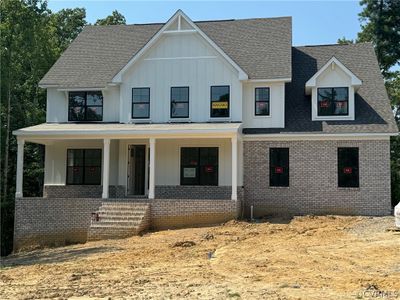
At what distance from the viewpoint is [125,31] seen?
2705cm

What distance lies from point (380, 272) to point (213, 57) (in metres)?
13.9

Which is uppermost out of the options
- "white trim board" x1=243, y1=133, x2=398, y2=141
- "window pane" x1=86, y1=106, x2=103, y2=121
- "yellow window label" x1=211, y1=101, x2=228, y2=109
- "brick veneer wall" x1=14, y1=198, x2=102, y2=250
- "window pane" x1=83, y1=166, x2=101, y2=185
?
"yellow window label" x1=211, y1=101, x2=228, y2=109

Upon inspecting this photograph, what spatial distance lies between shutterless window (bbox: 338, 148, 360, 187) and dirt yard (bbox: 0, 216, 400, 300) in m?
2.66

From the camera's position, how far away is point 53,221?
66.2ft

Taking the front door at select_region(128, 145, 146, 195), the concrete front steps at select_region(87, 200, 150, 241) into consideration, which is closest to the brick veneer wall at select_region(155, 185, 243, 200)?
the front door at select_region(128, 145, 146, 195)

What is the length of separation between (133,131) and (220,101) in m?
4.26

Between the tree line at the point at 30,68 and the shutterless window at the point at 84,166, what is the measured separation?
685 centimetres

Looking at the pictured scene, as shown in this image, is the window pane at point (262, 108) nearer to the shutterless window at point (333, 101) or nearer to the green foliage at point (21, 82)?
the shutterless window at point (333, 101)

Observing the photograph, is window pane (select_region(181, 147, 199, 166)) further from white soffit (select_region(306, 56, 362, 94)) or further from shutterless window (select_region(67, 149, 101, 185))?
white soffit (select_region(306, 56, 362, 94))

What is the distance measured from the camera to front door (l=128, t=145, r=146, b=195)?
2300 cm

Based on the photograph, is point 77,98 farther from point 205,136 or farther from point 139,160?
point 205,136

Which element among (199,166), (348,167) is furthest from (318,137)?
(199,166)

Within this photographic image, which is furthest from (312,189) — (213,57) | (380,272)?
(380,272)

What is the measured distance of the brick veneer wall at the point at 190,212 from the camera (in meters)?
19.2
